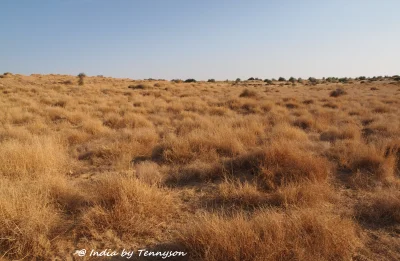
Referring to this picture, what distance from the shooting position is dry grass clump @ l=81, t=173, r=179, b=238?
115 inches

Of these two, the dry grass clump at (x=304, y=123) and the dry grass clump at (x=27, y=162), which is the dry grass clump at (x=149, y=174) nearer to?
the dry grass clump at (x=27, y=162)

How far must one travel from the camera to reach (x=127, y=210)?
10.0 ft

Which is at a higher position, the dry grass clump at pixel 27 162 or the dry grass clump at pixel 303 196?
the dry grass clump at pixel 27 162

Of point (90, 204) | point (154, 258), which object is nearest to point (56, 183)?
point (90, 204)

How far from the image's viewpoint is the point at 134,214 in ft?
10.1

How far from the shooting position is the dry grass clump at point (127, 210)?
292 centimetres

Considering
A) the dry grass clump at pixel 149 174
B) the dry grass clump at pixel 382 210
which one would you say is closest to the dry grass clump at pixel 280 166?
the dry grass clump at pixel 382 210

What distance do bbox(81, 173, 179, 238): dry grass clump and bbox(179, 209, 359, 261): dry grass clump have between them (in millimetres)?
629

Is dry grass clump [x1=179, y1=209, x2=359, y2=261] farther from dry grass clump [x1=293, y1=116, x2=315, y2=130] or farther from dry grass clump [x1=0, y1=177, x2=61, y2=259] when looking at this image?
dry grass clump [x1=293, y1=116, x2=315, y2=130]

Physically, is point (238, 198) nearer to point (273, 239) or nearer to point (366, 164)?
point (273, 239)

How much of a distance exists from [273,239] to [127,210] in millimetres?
1742

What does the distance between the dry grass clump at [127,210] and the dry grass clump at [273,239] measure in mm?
629

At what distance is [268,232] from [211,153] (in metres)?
2.97

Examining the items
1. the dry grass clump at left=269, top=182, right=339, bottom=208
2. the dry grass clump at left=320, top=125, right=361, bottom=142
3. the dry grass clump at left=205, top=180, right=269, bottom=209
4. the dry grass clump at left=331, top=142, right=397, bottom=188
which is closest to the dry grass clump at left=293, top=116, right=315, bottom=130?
the dry grass clump at left=320, top=125, right=361, bottom=142
